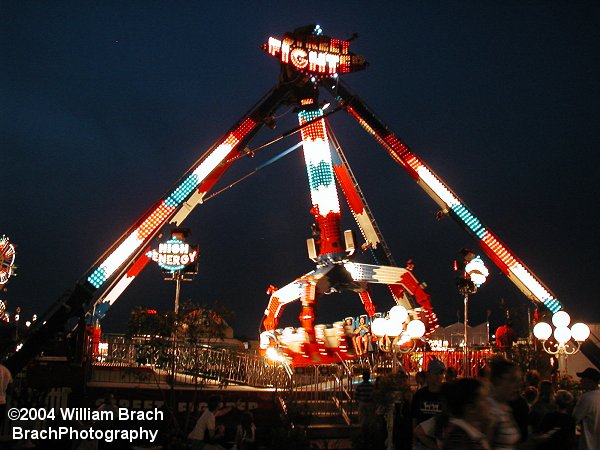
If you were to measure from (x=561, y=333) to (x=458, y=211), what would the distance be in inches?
224

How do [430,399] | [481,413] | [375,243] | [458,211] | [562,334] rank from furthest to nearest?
1. [375,243]
2. [458,211]
3. [562,334]
4. [430,399]
5. [481,413]

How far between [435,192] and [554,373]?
7.51m

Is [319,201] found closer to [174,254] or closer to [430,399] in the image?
[174,254]

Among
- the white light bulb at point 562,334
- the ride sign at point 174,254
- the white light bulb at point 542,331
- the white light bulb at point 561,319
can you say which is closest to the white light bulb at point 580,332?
the white light bulb at point 562,334

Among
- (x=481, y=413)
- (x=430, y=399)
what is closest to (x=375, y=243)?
(x=430, y=399)

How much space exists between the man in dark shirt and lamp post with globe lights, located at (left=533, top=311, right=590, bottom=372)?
1366 cm

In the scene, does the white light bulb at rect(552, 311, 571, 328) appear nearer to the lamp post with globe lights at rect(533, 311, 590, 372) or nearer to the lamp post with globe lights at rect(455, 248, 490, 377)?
the lamp post with globe lights at rect(533, 311, 590, 372)

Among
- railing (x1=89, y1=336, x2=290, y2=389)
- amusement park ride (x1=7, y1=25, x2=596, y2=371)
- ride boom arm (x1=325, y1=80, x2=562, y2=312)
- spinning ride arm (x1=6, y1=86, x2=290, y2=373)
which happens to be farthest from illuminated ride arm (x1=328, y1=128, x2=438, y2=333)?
railing (x1=89, y1=336, x2=290, y2=389)

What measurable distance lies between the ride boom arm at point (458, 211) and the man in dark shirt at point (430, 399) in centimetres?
1697

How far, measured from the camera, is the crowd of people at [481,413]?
16.0 feet

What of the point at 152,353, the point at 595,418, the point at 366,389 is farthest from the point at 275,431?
the point at 595,418

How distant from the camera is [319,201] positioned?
83.8 ft

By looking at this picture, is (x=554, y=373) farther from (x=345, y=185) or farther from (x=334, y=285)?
(x=345, y=185)

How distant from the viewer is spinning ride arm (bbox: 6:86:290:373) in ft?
61.6
